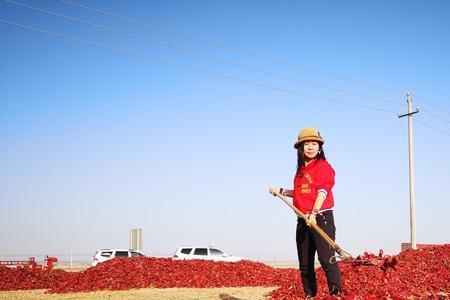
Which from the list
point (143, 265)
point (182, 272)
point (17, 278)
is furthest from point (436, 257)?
point (17, 278)

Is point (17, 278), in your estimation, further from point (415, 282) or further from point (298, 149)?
point (298, 149)

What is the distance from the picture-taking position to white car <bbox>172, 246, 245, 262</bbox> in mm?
32219

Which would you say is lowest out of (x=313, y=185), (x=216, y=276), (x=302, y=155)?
(x=216, y=276)

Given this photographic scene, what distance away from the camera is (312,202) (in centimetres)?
761

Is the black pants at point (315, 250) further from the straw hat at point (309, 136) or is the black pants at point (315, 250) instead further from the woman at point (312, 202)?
the straw hat at point (309, 136)

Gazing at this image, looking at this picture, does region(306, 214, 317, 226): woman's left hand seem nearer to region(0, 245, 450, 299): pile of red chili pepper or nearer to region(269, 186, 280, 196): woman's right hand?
region(269, 186, 280, 196): woman's right hand

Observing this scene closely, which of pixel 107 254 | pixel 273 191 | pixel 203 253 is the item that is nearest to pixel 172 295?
pixel 273 191

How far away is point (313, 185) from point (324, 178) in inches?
7.4

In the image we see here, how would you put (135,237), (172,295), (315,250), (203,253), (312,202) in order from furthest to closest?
(203,253) < (135,237) < (172,295) < (315,250) < (312,202)

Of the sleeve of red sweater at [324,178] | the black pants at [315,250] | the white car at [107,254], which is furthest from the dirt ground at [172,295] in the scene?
the white car at [107,254]

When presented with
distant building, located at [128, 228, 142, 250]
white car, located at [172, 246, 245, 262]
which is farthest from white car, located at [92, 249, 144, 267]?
distant building, located at [128, 228, 142, 250]

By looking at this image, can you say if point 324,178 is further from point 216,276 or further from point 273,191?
point 216,276

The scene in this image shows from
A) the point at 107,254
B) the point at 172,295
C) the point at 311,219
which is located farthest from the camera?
the point at 107,254

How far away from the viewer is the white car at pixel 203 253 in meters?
32.2
